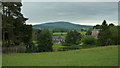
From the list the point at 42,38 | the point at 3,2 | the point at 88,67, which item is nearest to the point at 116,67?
the point at 88,67

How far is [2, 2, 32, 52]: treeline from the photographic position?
14216mm

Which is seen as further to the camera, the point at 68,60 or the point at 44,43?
the point at 44,43

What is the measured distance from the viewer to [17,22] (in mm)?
15422

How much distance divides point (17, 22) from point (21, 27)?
0.78 m

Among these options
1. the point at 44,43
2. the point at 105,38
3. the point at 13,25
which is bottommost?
the point at 44,43

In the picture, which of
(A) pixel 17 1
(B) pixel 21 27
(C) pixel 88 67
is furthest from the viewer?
(B) pixel 21 27

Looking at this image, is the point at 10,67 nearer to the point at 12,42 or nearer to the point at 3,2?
the point at 3,2

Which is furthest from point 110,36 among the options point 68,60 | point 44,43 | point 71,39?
point 68,60

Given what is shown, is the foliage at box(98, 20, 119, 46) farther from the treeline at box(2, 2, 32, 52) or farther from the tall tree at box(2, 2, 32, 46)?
the tall tree at box(2, 2, 32, 46)

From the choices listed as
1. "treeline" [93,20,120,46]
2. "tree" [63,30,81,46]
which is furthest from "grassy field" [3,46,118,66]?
"tree" [63,30,81,46]

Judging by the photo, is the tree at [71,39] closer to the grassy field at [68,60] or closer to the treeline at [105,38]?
the treeline at [105,38]

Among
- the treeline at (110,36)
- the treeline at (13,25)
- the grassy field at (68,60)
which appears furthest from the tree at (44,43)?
the grassy field at (68,60)

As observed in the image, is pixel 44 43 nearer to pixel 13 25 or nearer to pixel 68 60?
pixel 13 25

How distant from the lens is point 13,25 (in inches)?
594
